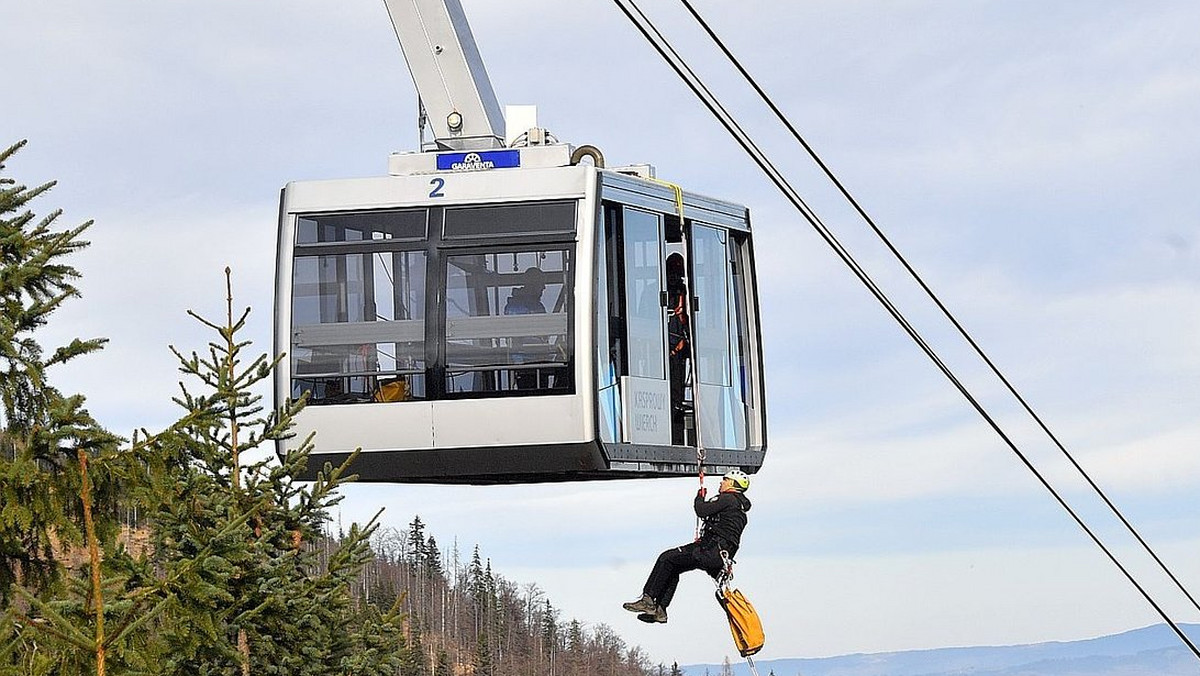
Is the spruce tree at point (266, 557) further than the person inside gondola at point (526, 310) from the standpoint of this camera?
Yes

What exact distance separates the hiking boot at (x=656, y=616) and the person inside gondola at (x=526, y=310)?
1390 millimetres

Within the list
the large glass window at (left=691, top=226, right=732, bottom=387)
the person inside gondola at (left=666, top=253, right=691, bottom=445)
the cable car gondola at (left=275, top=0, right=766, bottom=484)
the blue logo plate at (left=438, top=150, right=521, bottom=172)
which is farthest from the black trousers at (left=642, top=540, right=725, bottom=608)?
the blue logo plate at (left=438, top=150, right=521, bottom=172)

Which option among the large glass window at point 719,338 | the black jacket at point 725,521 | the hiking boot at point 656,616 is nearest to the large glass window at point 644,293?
the large glass window at point 719,338

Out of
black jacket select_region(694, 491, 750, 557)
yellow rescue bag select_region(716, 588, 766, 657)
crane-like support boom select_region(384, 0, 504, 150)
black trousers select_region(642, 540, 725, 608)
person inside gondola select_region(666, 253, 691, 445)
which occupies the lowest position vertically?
yellow rescue bag select_region(716, 588, 766, 657)

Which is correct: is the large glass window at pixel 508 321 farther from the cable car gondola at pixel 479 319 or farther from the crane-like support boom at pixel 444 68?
the crane-like support boom at pixel 444 68

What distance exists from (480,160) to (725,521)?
2.63m

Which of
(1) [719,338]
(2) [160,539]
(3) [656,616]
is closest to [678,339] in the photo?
(1) [719,338]

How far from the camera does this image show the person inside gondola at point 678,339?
1058cm

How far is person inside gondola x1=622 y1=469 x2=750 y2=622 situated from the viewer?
9.55m

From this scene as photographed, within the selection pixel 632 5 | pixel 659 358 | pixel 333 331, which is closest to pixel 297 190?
pixel 333 331

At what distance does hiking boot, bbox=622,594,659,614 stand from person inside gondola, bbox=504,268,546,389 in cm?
130

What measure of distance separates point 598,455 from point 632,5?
2.82 m

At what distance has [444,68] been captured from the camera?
38.6 feet

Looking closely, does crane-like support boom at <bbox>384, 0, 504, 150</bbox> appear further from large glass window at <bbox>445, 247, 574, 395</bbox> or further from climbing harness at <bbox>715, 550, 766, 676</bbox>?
climbing harness at <bbox>715, 550, 766, 676</bbox>
